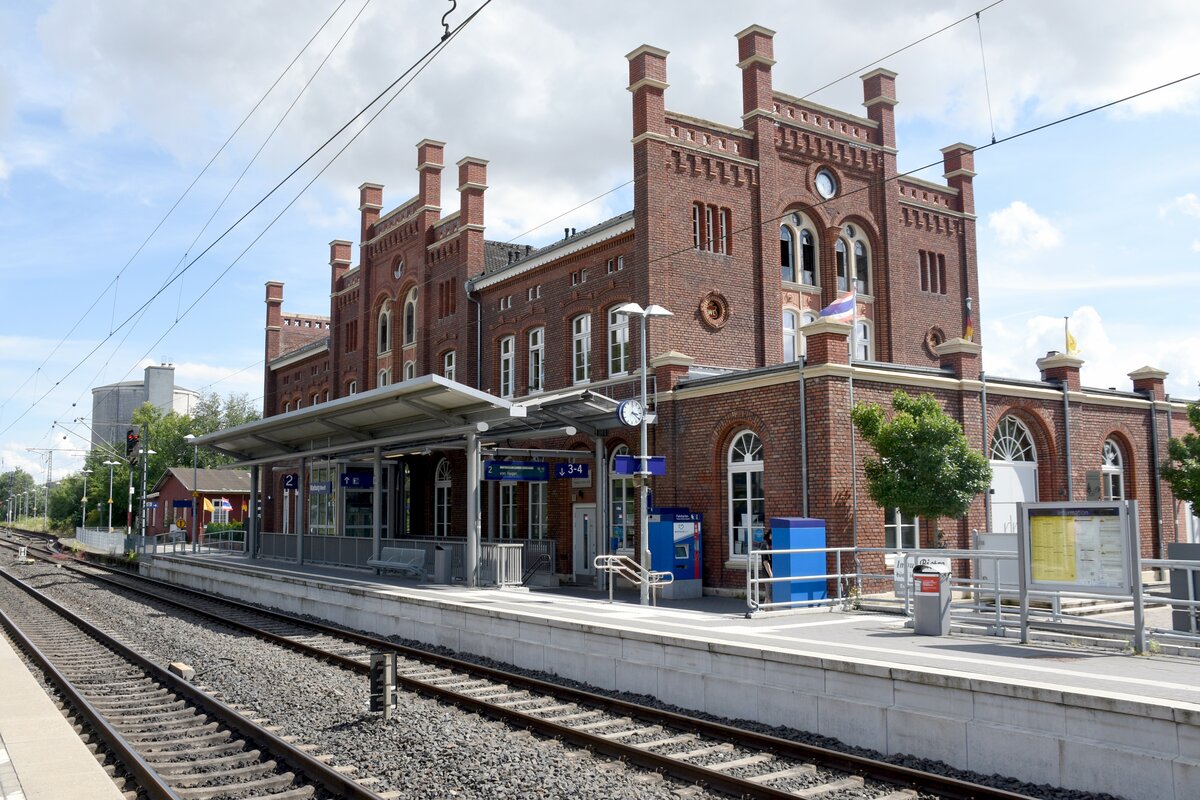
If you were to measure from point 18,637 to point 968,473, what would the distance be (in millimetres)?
17285

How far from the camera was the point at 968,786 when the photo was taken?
7227mm

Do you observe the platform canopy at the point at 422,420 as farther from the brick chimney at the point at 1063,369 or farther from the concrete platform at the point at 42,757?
the brick chimney at the point at 1063,369

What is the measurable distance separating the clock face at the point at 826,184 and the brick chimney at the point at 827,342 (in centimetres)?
873

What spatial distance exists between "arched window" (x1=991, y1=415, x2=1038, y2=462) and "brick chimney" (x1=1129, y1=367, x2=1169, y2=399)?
5.18 metres

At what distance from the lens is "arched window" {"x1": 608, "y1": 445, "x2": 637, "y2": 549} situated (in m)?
23.2

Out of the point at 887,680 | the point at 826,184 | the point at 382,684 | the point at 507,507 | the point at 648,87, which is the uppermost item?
the point at 648,87

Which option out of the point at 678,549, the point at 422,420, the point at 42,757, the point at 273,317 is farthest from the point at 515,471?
the point at 273,317

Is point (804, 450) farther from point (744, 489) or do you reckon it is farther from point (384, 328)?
point (384, 328)

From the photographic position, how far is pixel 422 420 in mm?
22156

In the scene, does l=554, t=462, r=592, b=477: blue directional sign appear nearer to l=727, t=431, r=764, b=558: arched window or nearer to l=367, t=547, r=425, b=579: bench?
l=367, t=547, r=425, b=579: bench

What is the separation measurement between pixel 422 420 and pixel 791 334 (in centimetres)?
973

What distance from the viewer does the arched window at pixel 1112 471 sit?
922 inches

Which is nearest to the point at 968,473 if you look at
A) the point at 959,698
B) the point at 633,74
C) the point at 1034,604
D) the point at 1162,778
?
the point at 1034,604

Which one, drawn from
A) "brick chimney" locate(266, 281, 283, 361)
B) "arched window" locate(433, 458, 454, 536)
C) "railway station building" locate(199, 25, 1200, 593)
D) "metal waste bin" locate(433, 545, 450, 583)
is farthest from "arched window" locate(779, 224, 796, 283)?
"brick chimney" locate(266, 281, 283, 361)
